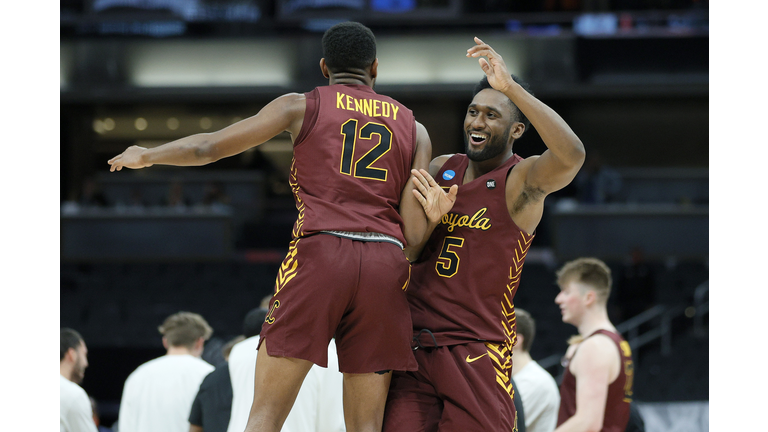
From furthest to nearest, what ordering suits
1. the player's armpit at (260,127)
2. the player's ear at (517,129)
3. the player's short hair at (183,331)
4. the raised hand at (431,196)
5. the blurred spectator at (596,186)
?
the blurred spectator at (596,186) → the player's short hair at (183,331) → the player's ear at (517,129) → the raised hand at (431,196) → the player's armpit at (260,127)

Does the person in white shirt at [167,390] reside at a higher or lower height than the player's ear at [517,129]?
lower

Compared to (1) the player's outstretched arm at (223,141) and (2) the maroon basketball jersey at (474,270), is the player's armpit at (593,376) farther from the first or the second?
(1) the player's outstretched arm at (223,141)

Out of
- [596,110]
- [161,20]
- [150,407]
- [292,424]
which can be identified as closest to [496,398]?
[292,424]

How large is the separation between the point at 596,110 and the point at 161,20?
37.3 feet

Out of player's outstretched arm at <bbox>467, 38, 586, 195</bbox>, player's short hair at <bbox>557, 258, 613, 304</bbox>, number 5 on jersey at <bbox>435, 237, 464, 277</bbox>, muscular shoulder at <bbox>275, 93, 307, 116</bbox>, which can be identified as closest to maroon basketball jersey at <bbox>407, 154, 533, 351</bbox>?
Answer: number 5 on jersey at <bbox>435, 237, 464, 277</bbox>

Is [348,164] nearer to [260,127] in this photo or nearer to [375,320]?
[260,127]

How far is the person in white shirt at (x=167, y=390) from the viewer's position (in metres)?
5.54

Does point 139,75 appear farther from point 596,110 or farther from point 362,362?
point 362,362

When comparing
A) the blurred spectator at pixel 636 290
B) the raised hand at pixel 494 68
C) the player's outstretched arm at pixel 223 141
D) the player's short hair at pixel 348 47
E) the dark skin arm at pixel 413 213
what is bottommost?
the blurred spectator at pixel 636 290

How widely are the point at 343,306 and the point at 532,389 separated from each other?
2.89m

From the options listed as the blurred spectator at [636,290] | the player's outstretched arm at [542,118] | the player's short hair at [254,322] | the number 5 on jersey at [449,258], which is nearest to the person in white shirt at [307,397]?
the player's short hair at [254,322]

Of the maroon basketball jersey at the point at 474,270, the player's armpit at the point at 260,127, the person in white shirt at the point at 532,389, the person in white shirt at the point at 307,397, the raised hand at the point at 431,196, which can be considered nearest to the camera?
the player's armpit at the point at 260,127

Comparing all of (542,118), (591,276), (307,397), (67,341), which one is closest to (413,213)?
(542,118)

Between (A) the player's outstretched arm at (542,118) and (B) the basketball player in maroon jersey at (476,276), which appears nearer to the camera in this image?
(A) the player's outstretched arm at (542,118)
